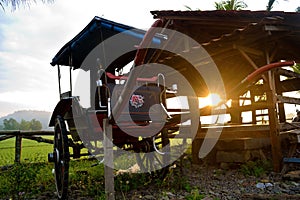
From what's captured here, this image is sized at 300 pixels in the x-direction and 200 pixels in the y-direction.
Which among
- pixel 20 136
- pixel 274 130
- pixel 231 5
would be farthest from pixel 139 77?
pixel 231 5

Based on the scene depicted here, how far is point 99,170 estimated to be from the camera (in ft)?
20.1

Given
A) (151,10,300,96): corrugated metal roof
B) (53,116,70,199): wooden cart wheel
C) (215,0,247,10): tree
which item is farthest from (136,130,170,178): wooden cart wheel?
(215,0,247,10): tree

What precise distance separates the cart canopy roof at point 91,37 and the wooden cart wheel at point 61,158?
5.10 ft

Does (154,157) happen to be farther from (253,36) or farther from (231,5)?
(231,5)

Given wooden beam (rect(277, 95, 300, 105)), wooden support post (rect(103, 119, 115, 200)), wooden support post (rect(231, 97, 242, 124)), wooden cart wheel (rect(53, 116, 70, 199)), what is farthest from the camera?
wooden support post (rect(231, 97, 242, 124))

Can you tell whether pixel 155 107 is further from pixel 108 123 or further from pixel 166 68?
pixel 166 68

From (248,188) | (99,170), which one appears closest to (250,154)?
(248,188)

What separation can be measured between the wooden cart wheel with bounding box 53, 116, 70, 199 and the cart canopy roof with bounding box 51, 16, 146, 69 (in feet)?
5.10

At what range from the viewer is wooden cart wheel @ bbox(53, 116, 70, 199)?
3.66 metres

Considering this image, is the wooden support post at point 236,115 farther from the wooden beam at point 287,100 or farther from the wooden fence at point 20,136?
the wooden fence at point 20,136

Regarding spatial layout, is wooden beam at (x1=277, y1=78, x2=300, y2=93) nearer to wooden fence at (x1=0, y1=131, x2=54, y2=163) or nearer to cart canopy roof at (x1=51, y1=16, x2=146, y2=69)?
cart canopy roof at (x1=51, y1=16, x2=146, y2=69)

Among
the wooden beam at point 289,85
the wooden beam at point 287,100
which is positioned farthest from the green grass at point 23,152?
the wooden beam at point 289,85

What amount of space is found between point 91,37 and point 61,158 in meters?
2.41

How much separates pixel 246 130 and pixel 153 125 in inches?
112
